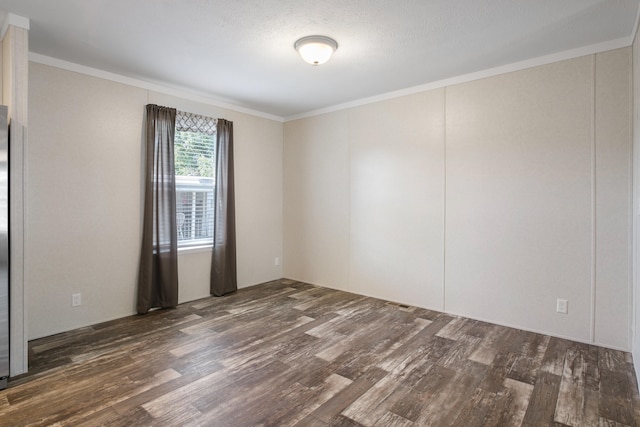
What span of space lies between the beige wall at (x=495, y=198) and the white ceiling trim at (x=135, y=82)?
126cm

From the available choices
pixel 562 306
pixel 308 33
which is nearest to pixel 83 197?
pixel 308 33

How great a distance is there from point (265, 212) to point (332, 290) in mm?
1560

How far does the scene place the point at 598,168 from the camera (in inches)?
116

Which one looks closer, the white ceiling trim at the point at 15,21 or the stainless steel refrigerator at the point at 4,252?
the stainless steel refrigerator at the point at 4,252

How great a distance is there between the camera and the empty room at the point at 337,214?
7.57 ft

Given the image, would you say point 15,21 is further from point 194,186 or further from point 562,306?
point 562,306

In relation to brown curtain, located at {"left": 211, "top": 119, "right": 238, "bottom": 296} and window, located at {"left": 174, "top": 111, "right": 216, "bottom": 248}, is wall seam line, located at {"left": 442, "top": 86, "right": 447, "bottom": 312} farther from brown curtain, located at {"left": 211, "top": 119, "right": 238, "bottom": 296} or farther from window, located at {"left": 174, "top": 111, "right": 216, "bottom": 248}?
window, located at {"left": 174, "top": 111, "right": 216, "bottom": 248}

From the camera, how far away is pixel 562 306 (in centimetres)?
312

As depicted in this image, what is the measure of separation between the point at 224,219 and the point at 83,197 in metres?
1.61

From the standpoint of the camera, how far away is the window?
13.8 ft

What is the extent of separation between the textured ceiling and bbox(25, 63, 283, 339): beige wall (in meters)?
0.31

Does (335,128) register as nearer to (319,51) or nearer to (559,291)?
(319,51)

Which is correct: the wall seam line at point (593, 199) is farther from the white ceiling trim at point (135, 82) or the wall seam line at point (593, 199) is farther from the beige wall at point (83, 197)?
the beige wall at point (83, 197)

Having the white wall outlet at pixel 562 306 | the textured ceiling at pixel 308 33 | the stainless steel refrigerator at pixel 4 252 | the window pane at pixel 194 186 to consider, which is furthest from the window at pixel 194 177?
the white wall outlet at pixel 562 306
